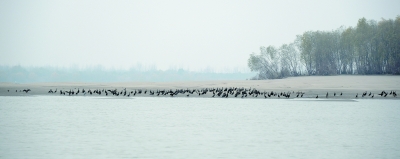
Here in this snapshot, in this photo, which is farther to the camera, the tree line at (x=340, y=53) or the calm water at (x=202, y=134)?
the tree line at (x=340, y=53)

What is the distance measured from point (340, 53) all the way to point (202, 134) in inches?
1935

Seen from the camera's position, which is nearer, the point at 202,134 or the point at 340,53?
the point at 202,134

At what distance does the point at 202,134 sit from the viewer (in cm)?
1930

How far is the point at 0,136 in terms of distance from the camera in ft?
59.4

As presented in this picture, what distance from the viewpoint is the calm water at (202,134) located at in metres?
15.0

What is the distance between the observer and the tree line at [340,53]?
2333 inches

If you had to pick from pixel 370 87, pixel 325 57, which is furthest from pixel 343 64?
pixel 370 87

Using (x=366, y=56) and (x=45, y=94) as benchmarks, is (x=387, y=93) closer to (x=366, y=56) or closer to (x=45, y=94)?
(x=366, y=56)

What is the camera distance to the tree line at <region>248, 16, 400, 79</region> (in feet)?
194

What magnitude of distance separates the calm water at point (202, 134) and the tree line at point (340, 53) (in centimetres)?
3090

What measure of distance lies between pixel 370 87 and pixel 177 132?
32526mm

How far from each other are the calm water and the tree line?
101 feet

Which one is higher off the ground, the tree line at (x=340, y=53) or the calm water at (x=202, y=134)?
the tree line at (x=340, y=53)

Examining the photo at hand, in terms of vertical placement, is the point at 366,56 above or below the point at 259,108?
above
